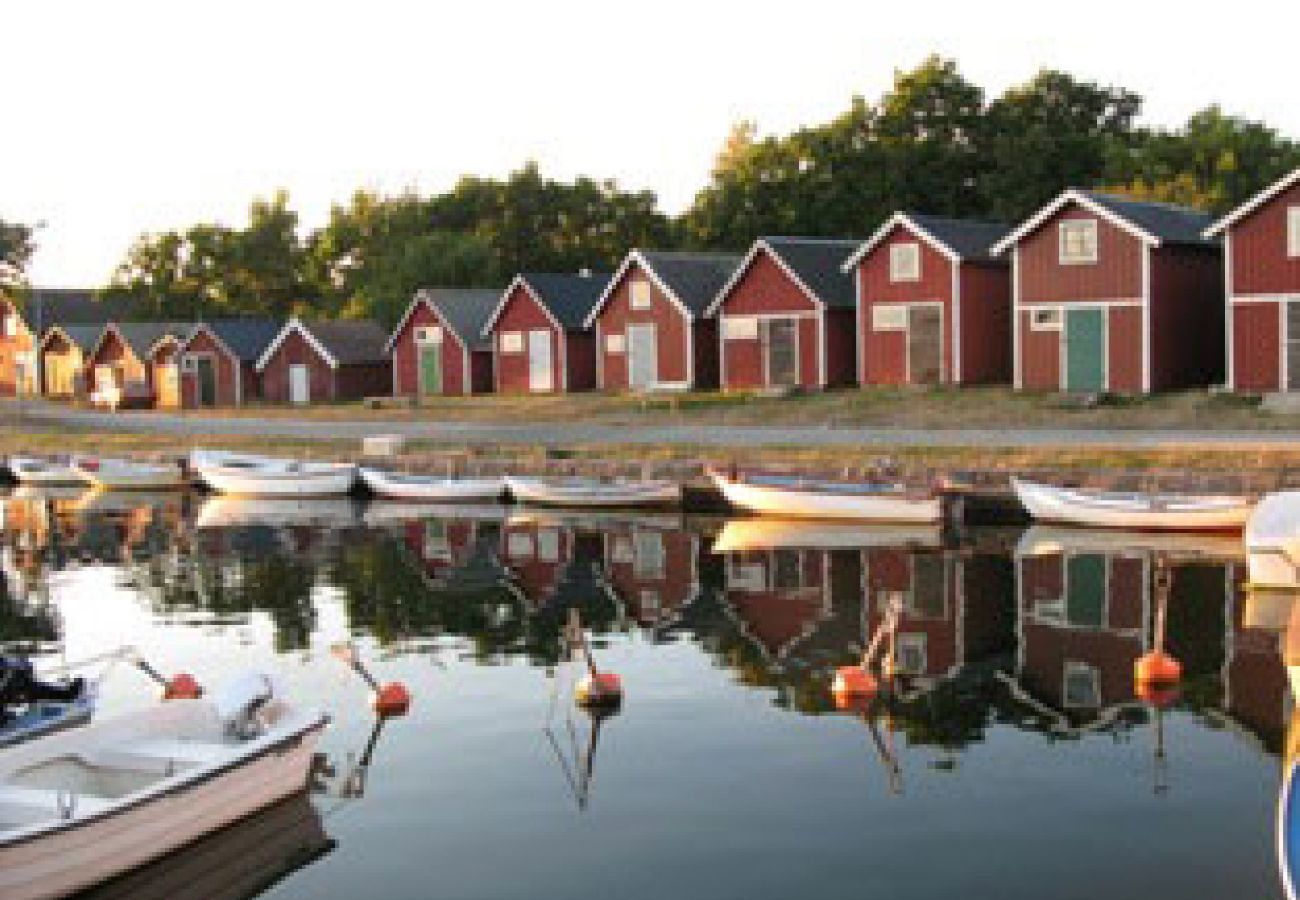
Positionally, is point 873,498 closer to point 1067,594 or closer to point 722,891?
point 1067,594

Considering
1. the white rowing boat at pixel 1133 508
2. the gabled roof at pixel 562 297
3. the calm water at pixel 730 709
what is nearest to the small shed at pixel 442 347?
the gabled roof at pixel 562 297

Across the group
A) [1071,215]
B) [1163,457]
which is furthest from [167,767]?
[1071,215]

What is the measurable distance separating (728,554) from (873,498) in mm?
4396

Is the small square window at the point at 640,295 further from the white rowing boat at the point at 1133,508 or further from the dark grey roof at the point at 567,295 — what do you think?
the white rowing boat at the point at 1133,508

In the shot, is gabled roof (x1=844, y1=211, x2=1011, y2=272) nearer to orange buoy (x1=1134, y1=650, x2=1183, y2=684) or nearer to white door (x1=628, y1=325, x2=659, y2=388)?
white door (x1=628, y1=325, x2=659, y2=388)

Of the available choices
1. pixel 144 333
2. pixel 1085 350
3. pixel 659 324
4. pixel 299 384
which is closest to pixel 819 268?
pixel 659 324

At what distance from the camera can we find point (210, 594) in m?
34.7

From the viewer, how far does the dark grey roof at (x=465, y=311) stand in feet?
236

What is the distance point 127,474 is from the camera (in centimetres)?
5653

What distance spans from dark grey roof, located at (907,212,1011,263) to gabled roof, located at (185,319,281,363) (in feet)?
126

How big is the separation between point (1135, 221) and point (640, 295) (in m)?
21.0

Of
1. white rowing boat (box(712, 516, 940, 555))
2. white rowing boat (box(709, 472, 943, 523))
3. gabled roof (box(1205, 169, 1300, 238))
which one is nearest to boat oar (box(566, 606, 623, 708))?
white rowing boat (box(712, 516, 940, 555))

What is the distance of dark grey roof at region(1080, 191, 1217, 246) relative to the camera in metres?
49.7

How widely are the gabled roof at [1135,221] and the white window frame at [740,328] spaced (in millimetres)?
10474
